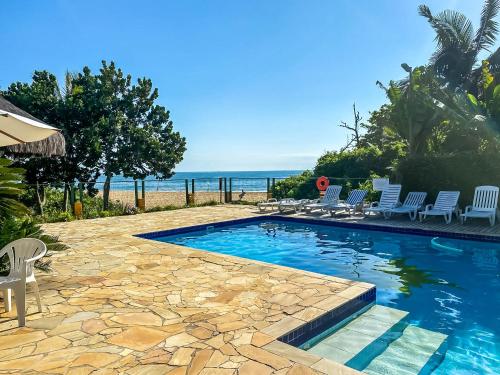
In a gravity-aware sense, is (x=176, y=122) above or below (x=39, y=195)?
above

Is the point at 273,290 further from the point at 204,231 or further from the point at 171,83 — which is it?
the point at 171,83

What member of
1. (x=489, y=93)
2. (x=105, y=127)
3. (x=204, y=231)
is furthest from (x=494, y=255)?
(x=105, y=127)

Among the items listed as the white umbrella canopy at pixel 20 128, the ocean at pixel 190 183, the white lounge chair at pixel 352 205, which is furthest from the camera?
the ocean at pixel 190 183

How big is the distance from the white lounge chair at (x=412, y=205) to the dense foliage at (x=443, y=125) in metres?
0.40

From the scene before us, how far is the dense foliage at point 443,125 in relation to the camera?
10.4 meters

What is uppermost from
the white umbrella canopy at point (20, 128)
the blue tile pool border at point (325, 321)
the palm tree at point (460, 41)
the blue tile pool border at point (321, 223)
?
the palm tree at point (460, 41)

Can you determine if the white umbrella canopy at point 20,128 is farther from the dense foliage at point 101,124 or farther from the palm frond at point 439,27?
the palm frond at point 439,27

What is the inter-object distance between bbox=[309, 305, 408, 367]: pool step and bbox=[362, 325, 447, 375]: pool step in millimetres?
78

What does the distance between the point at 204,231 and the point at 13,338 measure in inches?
288

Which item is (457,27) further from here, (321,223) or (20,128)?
(20,128)

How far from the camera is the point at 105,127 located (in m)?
14.8

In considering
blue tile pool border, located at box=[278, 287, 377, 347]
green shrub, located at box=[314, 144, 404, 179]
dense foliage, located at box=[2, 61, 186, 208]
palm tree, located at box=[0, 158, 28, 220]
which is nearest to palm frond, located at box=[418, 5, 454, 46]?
green shrub, located at box=[314, 144, 404, 179]

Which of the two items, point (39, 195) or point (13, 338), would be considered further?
point (39, 195)

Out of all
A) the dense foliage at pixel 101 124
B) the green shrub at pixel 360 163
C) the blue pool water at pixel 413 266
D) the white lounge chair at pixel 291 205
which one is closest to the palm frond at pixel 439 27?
the green shrub at pixel 360 163
